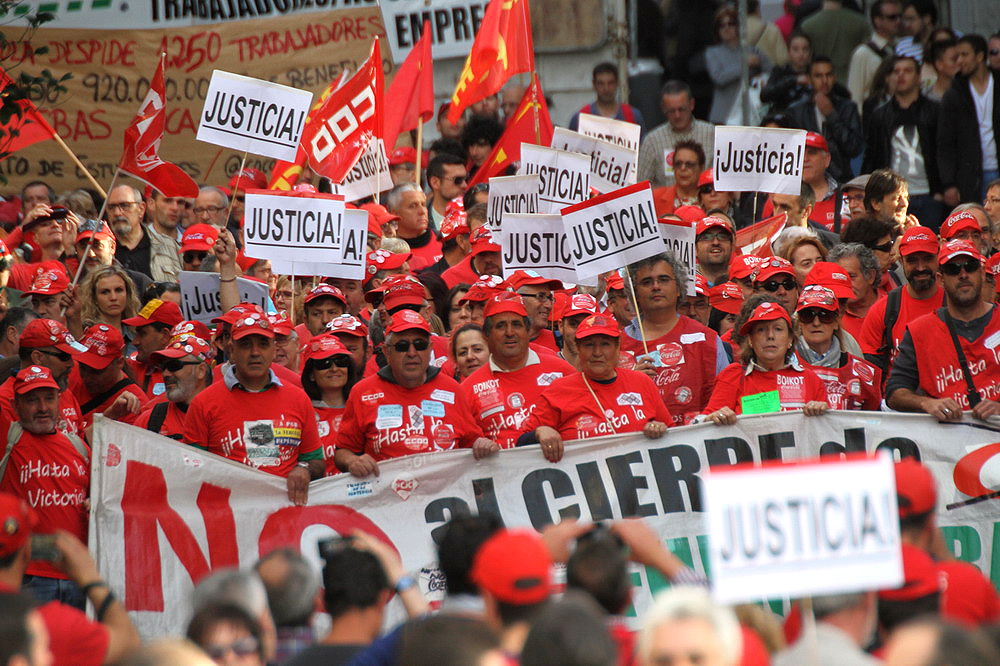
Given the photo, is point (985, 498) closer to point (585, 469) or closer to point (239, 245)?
point (585, 469)

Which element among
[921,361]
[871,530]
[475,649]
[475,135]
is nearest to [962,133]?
[475,135]

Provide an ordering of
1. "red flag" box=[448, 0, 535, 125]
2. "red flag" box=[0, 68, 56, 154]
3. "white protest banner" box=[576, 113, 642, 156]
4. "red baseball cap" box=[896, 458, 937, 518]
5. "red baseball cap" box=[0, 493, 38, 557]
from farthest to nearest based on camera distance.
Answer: "red flag" box=[448, 0, 535, 125]
"white protest banner" box=[576, 113, 642, 156]
"red flag" box=[0, 68, 56, 154]
"red baseball cap" box=[0, 493, 38, 557]
"red baseball cap" box=[896, 458, 937, 518]

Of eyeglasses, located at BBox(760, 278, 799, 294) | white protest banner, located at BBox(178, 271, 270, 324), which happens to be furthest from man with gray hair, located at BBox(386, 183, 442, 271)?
eyeglasses, located at BBox(760, 278, 799, 294)

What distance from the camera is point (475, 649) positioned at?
13.4ft

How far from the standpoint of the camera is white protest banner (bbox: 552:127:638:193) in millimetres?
12156

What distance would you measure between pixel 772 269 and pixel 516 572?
5.94m

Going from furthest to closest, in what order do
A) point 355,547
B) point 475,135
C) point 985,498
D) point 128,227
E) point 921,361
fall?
1. point 475,135
2. point 128,227
3. point 921,361
4. point 985,498
5. point 355,547

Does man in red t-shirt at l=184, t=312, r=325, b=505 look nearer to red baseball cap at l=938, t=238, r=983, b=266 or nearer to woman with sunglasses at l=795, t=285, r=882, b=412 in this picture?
woman with sunglasses at l=795, t=285, r=882, b=412

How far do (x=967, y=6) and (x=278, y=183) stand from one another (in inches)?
340

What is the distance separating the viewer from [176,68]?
15.6 meters

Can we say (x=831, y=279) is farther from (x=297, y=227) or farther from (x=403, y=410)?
(x=297, y=227)

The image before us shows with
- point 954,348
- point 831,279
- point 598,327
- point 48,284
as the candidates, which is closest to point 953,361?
point 954,348

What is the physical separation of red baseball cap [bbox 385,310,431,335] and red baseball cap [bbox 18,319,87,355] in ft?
6.48

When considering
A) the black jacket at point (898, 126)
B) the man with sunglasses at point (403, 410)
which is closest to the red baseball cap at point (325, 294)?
the man with sunglasses at point (403, 410)
